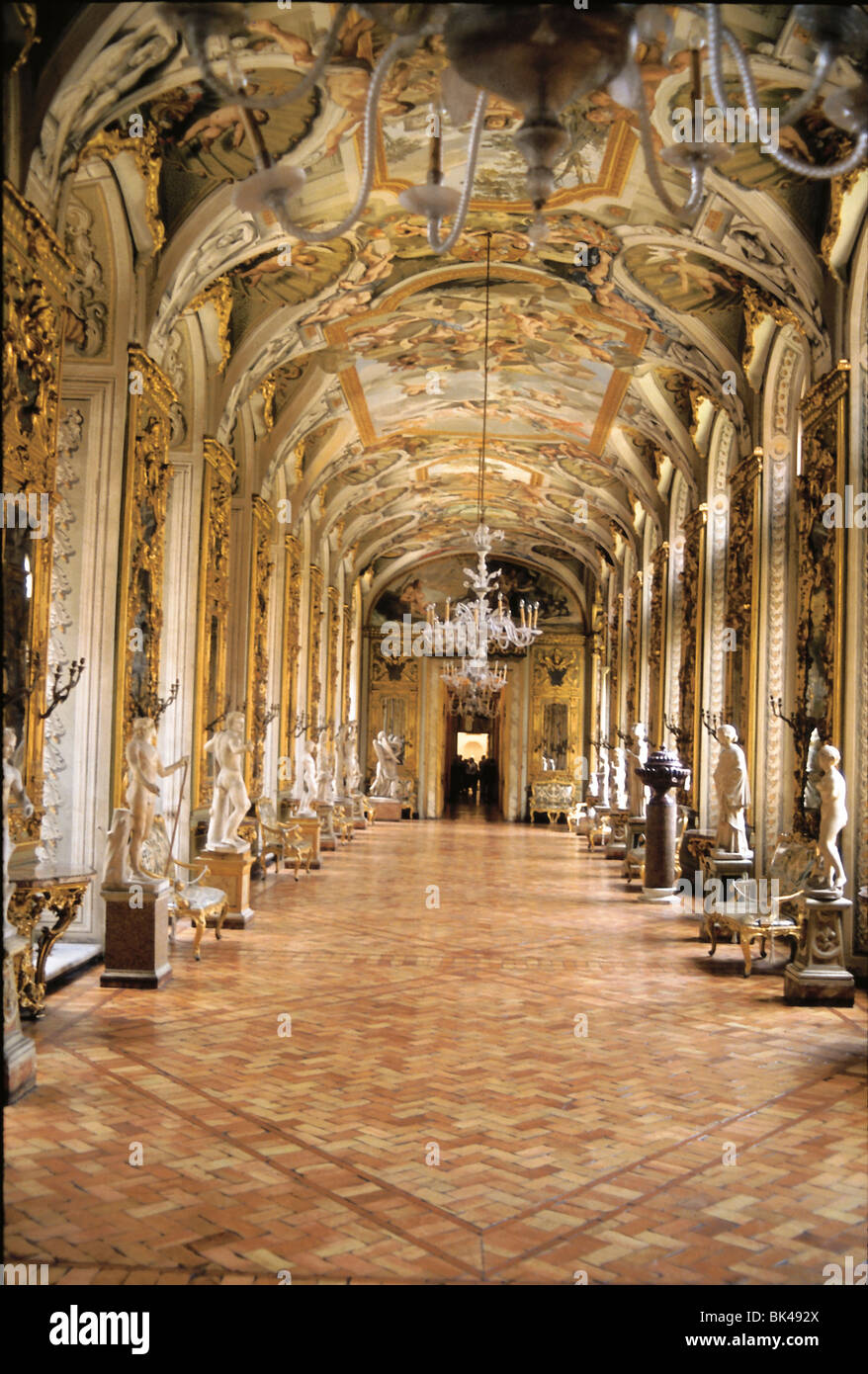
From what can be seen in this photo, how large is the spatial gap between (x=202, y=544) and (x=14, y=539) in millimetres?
A: 5462

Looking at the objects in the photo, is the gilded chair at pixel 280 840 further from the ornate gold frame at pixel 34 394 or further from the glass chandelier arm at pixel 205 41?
the glass chandelier arm at pixel 205 41

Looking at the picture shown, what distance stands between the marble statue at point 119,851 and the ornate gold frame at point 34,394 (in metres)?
0.80

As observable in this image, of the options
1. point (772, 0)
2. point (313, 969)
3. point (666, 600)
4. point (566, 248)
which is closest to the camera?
point (772, 0)

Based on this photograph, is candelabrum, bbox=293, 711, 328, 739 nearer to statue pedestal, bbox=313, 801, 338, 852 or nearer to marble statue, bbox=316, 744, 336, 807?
marble statue, bbox=316, 744, 336, 807

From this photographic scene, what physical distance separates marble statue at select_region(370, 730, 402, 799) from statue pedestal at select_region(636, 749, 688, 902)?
16.8 m

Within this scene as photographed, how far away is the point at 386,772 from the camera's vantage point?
31.1 meters

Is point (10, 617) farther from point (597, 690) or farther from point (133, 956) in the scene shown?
point (597, 690)

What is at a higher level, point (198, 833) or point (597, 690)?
point (597, 690)

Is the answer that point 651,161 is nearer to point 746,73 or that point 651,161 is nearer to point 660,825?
point 746,73

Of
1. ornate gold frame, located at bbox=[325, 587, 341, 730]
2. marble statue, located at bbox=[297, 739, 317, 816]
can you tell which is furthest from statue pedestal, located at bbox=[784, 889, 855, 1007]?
ornate gold frame, located at bbox=[325, 587, 341, 730]

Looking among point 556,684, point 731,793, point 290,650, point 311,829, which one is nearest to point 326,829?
point 311,829

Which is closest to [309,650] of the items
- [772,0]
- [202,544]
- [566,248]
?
[202,544]

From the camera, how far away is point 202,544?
12.2 m

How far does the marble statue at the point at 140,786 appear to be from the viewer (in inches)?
323
